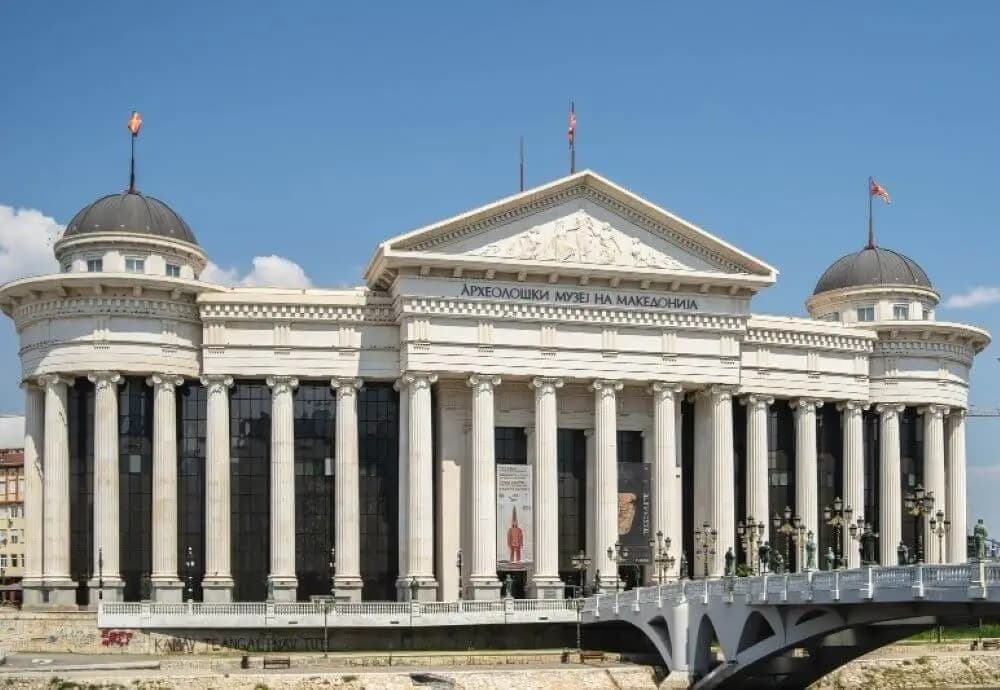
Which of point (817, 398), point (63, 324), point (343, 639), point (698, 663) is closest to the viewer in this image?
point (698, 663)

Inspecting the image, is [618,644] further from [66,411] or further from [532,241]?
[66,411]

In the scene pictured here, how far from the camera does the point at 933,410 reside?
112125 millimetres

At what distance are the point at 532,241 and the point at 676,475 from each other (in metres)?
17.3

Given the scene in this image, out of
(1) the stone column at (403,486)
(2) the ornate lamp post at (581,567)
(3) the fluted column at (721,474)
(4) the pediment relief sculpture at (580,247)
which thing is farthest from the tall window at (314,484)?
(3) the fluted column at (721,474)

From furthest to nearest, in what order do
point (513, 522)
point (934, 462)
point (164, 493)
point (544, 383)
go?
1. point (934, 462)
2. point (544, 383)
3. point (513, 522)
4. point (164, 493)

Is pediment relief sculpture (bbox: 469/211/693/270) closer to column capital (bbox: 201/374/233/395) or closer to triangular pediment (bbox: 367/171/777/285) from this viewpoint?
triangular pediment (bbox: 367/171/777/285)

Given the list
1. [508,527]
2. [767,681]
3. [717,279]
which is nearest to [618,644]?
[508,527]

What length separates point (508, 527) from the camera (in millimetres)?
96438

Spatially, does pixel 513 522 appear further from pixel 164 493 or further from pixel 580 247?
pixel 164 493

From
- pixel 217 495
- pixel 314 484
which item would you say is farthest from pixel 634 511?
pixel 217 495

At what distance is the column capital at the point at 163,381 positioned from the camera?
310 feet

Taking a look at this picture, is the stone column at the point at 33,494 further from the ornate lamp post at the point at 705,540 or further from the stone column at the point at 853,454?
the stone column at the point at 853,454

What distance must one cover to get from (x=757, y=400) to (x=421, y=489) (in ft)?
80.8

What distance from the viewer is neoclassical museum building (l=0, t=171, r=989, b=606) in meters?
94.1
